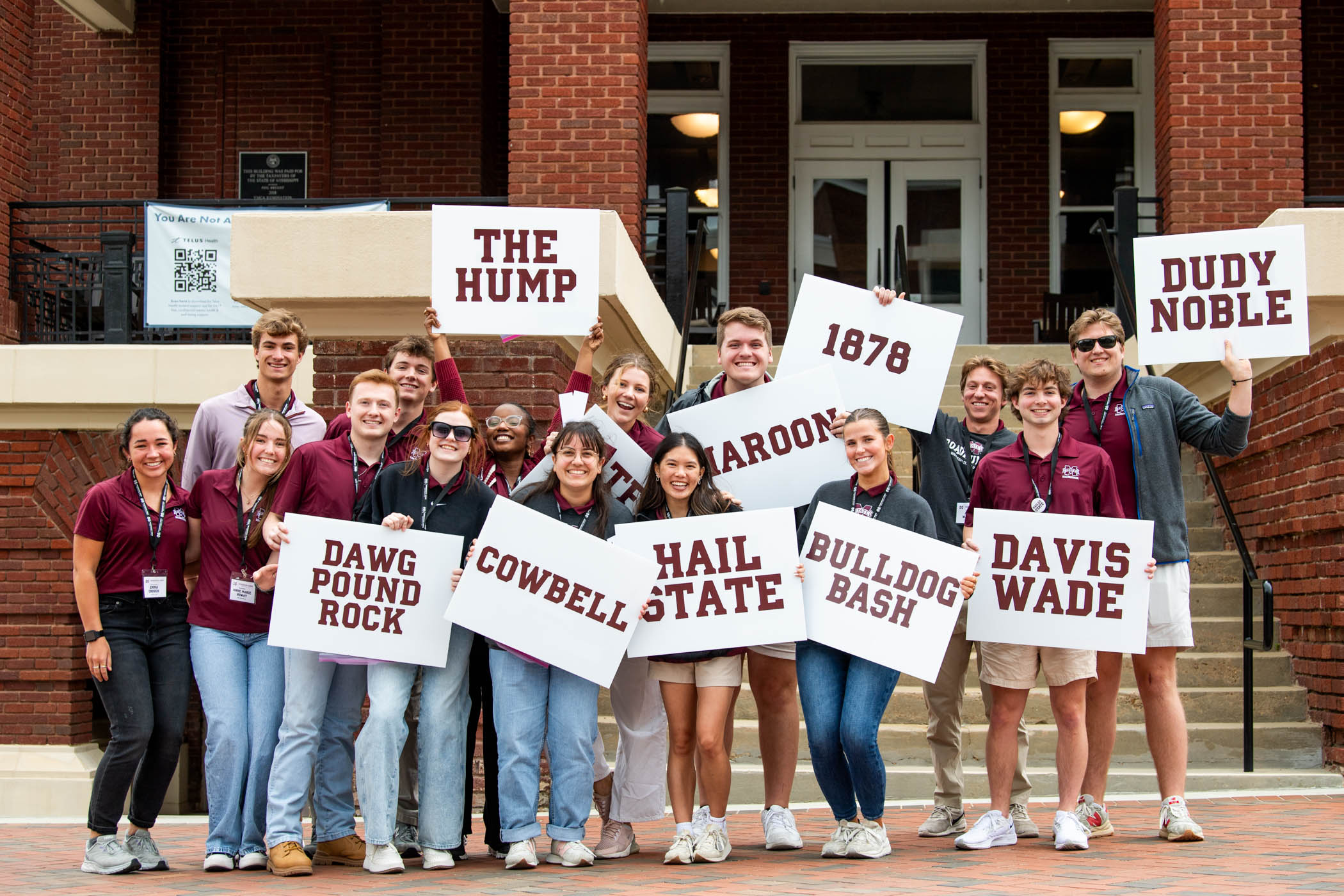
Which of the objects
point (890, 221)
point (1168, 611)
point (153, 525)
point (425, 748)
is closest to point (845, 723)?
point (1168, 611)

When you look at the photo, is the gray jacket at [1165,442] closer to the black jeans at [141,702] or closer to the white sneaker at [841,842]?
the white sneaker at [841,842]

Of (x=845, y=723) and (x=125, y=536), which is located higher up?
(x=125, y=536)

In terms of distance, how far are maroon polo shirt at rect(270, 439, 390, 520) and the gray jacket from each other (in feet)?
9.92

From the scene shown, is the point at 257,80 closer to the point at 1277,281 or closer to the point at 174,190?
the point at 174,190

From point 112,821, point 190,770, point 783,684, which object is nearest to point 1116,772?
point 783,684

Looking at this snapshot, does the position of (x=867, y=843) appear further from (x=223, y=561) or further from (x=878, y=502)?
(x=223, y=561)

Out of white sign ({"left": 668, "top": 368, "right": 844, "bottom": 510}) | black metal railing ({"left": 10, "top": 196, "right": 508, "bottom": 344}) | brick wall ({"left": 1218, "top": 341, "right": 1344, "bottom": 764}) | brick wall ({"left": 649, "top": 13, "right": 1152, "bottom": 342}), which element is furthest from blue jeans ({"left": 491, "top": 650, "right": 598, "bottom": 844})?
brick wall ({"left": 649, "top": 13, "right": 1152, "bottom": 342})

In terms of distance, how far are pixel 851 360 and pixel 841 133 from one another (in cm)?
890

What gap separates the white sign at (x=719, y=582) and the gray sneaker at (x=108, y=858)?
2055 millimetres

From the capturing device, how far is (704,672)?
16.7 ft

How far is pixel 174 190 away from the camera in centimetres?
1381

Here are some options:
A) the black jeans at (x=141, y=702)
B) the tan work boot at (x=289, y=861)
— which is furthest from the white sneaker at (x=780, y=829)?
the black jeans at (x=141, y=702)

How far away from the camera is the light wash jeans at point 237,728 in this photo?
4.97 metres

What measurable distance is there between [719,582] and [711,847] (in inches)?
38.7
